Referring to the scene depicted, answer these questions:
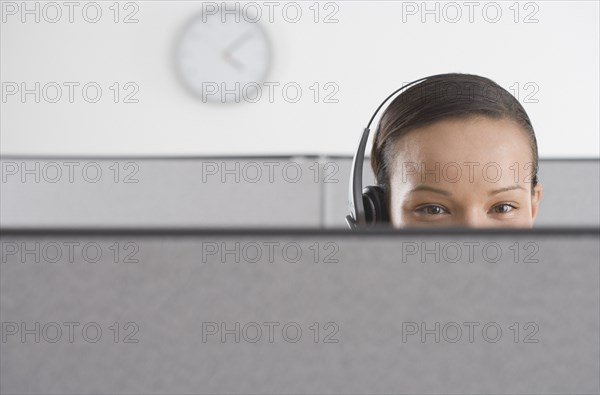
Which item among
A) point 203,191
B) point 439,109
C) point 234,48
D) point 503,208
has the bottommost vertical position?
point 203,191

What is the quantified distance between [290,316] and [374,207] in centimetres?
74

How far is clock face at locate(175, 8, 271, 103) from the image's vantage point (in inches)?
113

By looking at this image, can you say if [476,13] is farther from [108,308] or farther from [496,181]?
[108,308]

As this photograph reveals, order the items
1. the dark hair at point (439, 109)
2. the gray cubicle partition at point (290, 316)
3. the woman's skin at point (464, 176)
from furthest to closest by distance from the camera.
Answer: the dark hair at point (439, 109) < the woman's skin at point (464, 176) < the gray cubicle partition at point (290, 316)

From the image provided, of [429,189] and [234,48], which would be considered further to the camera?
[234,48]

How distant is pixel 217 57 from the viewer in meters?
2.89

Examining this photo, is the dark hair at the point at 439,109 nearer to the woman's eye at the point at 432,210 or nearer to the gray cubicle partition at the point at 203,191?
the woman's eye at the point at 432,210

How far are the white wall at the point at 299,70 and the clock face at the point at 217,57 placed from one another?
42 millimetres

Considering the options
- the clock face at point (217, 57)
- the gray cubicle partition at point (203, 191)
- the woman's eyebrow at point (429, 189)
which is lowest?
the gray cubicle partition at point (203, 191)

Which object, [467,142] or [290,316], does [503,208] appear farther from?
[290,316]

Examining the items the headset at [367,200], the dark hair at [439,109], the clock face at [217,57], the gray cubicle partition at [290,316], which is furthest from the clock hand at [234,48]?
the gray cubicle partition at [290,316]

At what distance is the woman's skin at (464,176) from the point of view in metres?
0.96

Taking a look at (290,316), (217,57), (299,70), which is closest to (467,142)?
(290,316)

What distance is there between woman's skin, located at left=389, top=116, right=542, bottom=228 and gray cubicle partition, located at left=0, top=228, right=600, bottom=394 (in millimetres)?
604
